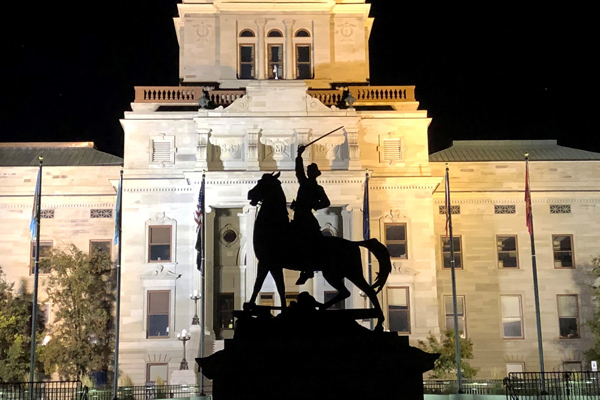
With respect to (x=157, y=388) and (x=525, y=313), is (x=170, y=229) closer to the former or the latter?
(x=157, y=388)

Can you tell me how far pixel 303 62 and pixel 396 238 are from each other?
1278cm

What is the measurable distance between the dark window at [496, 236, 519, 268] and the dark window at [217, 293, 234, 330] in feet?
52.2

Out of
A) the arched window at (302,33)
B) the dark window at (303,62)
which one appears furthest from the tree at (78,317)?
the arched window at (302,33)

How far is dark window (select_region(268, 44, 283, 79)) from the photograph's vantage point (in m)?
51.1

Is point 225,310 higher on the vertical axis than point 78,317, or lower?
higher

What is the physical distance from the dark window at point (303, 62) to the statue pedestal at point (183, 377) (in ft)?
64.2

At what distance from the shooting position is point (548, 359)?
1859 inches

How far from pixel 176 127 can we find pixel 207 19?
8886 millimetres

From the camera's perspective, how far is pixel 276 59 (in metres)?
51.4

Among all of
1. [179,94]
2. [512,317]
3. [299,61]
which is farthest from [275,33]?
[512,317]

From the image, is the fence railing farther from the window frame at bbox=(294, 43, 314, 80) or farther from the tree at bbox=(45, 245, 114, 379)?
the window frame at bbox=(294, 43, 314, 80)

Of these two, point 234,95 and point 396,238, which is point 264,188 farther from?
point 234,95

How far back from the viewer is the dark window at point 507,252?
49.0 m

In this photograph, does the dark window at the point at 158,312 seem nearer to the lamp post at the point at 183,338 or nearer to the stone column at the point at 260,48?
the lamp post at the point at 183,338
